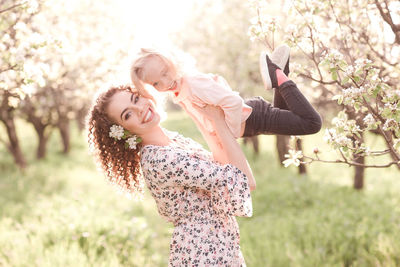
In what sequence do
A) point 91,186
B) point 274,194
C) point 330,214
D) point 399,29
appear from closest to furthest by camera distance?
point 399,29
point 330,214
point 274,194
point 91,186

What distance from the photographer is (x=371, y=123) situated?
9.19 feet

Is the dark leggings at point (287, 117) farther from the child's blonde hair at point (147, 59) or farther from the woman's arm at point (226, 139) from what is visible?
the child's blonde hair at point (147, 59)

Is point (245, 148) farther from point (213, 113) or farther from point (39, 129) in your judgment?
point (213, 113)

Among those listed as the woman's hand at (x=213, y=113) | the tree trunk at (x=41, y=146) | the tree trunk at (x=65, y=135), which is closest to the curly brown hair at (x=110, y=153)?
the woman's hand at (x=213, y=113)

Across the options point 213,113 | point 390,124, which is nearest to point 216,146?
point 213,113

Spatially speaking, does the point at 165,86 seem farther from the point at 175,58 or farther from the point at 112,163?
the point at 112,163

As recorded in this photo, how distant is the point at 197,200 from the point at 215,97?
0.82 meters

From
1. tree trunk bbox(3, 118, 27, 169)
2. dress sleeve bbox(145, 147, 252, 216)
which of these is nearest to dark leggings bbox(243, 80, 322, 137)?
dress sleeve bbox(145, 147, 252, 216)

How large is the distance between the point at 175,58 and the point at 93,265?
3.46m

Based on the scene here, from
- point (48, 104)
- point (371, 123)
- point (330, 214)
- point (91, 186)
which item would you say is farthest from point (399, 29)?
point (48, 104)

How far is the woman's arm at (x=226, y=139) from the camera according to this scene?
8.92 ft

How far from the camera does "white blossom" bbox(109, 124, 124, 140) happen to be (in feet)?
9.59

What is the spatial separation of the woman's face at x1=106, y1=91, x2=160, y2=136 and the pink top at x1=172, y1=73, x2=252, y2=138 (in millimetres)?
246

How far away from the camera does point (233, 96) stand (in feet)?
8.67
